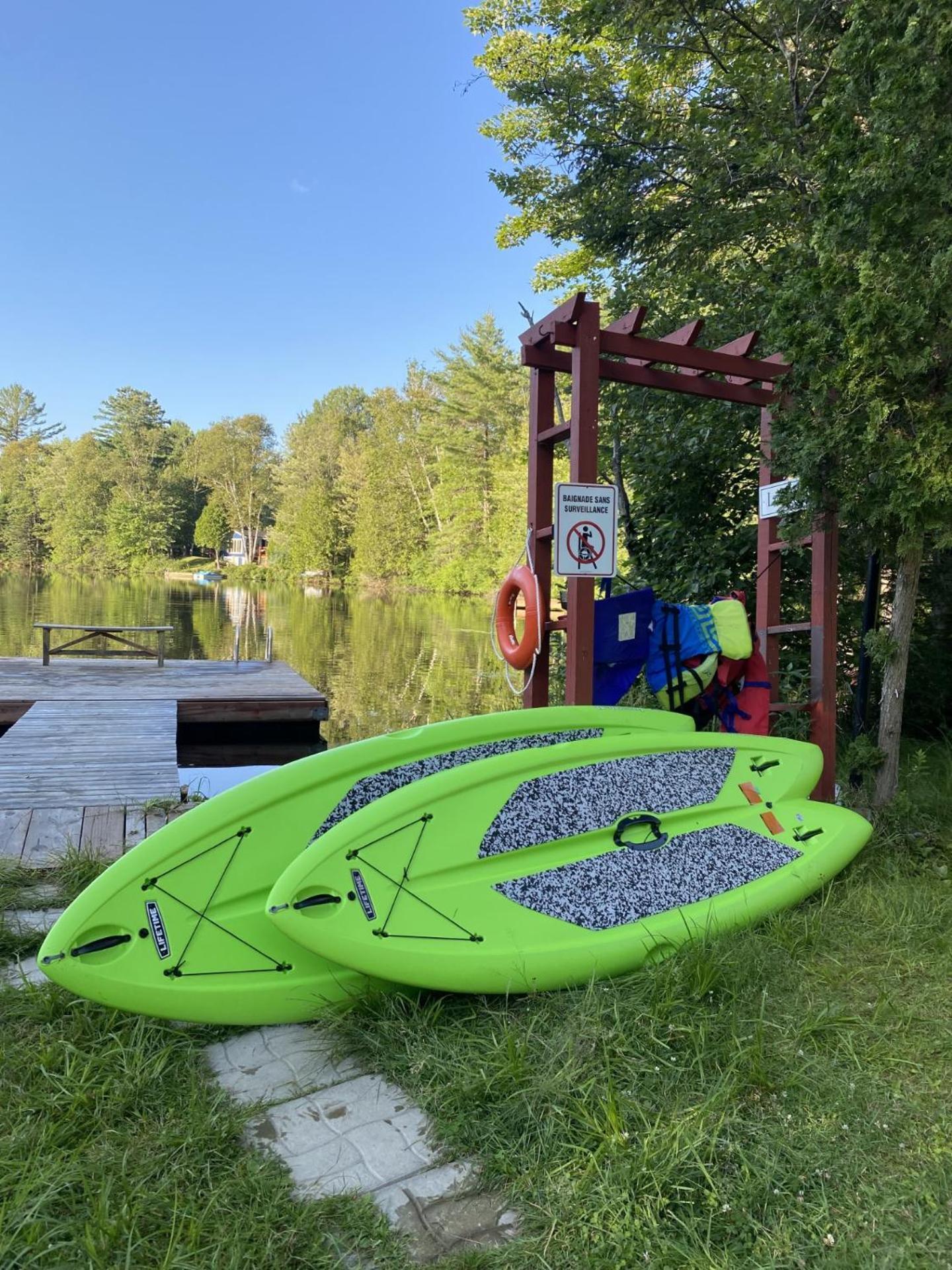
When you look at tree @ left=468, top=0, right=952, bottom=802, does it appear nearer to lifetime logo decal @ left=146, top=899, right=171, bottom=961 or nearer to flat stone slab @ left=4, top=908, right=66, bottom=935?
lifetime logo decal @ left=146, top=899, right=171, bottom=961

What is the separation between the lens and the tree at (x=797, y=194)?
2975 mm

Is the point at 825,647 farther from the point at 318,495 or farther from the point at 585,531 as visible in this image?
the point at 318,495

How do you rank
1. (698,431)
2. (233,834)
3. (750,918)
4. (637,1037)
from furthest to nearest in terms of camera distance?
(698,431), (750,918), (233,834), (637,1037)

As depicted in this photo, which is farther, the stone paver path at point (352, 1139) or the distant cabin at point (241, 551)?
the distant cabin at point (241, 551)

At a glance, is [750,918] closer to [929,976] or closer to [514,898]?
[929,976]

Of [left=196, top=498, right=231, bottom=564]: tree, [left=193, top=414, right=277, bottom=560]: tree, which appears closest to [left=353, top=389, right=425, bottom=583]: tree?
[left=193, top=414, right=277, bottom=560]: tree

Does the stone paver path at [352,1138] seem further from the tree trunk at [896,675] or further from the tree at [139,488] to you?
the tree at [139,488]

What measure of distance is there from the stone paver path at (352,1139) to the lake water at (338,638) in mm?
4625

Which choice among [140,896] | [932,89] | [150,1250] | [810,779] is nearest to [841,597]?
[810,779]

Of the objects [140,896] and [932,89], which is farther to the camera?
[932,89]

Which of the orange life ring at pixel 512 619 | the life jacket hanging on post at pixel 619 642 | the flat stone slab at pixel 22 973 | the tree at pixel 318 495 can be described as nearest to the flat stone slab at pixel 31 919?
the flat stone slab at pixel 22 973

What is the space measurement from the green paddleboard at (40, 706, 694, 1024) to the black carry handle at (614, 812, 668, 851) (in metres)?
0.30

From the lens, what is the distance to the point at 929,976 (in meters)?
2.39

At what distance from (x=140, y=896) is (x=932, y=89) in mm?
3658
